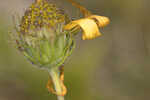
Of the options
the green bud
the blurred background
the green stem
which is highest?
the green bud

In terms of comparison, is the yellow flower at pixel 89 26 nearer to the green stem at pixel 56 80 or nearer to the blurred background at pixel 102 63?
the green stem at pixel 56 80

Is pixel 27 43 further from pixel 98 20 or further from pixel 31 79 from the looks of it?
pixel 31 79

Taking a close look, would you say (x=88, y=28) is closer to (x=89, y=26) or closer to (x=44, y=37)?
(x=89, y=26)

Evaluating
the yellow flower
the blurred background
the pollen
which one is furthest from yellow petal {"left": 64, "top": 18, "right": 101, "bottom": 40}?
the blurred background

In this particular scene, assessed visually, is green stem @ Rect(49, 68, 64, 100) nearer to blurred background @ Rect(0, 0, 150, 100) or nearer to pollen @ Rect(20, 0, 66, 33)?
pollen @ Rect(20, 0, 66, 33)

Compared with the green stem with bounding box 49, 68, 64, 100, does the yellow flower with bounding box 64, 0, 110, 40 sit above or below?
above

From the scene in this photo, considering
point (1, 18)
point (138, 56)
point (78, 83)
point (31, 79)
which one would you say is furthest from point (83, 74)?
point (1, 18)

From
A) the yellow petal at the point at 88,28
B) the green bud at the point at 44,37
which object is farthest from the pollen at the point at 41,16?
the yellow petal at the point at 88,28
